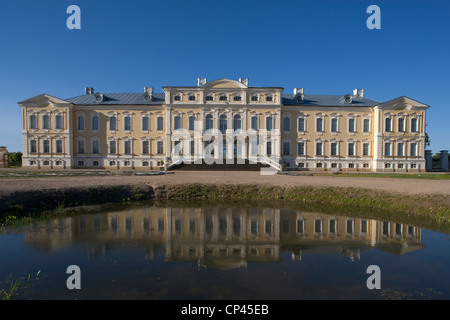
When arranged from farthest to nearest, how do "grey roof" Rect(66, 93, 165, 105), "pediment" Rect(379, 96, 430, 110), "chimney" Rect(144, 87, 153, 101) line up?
"chimney" Rect(144, 87, 153, 101), "grey roof" Rect(66, 93, 165, 105), "pediment" Rect(379, 96, 430, 110)

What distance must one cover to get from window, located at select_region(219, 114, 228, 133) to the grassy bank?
17.9 m

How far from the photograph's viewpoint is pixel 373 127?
31.4 meters

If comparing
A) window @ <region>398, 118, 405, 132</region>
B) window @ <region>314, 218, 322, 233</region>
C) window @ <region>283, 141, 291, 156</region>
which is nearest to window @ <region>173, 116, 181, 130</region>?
window @ <region>283, 141, 291, 156</region>

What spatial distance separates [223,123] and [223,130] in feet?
2.80

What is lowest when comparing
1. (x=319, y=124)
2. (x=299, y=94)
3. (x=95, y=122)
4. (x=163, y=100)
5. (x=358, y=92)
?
(x=319, y=124)

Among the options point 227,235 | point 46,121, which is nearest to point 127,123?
point 46,121

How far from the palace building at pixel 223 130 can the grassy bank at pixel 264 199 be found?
16.4 metres

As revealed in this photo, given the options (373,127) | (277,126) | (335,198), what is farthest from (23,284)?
(373,127)

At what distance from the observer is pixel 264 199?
12.9 m

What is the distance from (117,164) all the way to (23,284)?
93.4 ft

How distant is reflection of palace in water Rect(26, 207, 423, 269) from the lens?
6.15 meters

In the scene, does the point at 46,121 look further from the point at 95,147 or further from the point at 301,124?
the point at 301,124

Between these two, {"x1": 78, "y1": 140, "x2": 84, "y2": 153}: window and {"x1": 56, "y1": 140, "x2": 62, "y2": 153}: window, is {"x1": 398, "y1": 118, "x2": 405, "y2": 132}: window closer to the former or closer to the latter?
{"x1": 78, "y1": 140, "x2": 84, "y2": 153}: window
